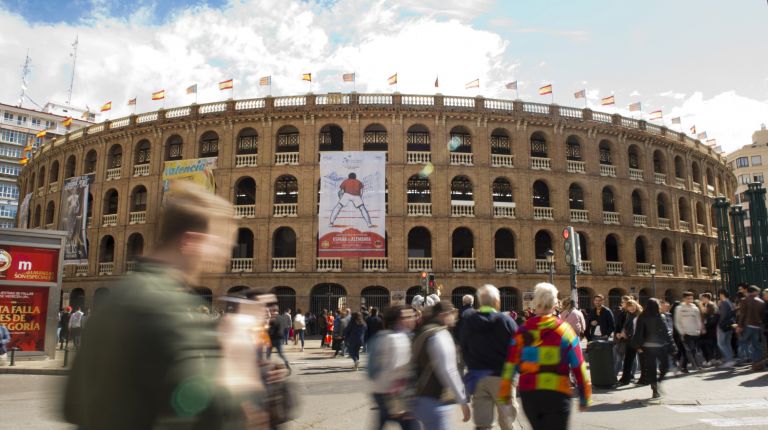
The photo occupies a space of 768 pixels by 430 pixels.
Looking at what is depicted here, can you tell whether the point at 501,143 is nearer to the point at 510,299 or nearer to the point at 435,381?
the point at 510,299

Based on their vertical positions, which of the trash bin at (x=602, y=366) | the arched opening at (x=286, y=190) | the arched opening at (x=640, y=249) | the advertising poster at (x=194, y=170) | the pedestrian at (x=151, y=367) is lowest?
the trash bin at (x=602, y=366)

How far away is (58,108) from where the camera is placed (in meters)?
87.4

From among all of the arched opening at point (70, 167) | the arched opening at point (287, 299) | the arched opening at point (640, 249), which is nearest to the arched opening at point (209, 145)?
the arched opening at point (287, 299)

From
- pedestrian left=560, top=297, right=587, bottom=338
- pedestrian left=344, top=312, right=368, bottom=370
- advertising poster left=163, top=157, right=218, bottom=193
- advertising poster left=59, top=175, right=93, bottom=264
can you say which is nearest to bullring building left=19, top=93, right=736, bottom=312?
advertising poster left=163, top=157, right=218, bottom=193

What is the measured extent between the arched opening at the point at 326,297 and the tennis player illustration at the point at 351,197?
4.06 metres

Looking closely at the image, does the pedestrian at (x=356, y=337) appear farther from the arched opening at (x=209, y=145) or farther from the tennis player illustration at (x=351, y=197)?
the arched opening at (x=209, y=145)

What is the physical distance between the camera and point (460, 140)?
3319 cm

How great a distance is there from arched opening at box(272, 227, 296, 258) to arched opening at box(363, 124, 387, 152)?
707 cm

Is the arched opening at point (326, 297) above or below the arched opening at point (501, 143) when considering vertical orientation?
below

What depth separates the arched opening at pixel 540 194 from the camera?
1347 inches

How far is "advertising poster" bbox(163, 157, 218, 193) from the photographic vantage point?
31375 millimetres

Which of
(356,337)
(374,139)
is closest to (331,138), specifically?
(374,139)

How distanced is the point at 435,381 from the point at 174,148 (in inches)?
1342

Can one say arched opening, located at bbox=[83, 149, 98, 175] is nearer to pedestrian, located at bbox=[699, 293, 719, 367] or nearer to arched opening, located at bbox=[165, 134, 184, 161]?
arched opening, located at bbox=[165, 134, 184, 161]
